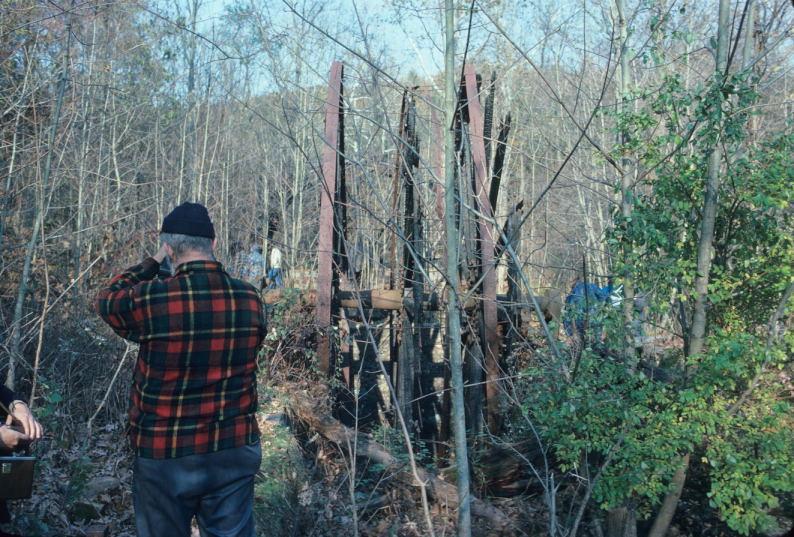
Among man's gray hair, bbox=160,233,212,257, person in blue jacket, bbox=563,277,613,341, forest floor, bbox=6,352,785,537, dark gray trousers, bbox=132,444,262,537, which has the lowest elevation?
forest floor, bbox=6,352,785,537

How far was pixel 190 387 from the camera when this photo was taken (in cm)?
270

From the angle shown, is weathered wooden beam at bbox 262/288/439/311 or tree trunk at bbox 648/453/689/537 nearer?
tree trunk at bbox 648/453/689/537

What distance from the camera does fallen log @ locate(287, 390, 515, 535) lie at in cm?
536

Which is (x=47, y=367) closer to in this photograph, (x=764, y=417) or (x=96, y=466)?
(x=96, y=466)

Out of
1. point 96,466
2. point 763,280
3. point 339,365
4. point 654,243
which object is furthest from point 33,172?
point 763,280

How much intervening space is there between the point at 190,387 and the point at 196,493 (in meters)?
0.42

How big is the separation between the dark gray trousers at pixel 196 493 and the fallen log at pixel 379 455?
1504mm

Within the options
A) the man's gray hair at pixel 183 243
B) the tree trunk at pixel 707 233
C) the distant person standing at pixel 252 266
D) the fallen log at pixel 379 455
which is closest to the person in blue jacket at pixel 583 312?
the tree trunk at pixel 707 233

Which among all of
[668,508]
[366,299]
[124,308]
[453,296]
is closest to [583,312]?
[453,296]

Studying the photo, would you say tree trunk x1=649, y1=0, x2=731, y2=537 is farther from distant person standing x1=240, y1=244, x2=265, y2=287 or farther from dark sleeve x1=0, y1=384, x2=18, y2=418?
distant person standing x1=240, y1=244, x2=265, y2=287

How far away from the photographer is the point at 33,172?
7695 mm

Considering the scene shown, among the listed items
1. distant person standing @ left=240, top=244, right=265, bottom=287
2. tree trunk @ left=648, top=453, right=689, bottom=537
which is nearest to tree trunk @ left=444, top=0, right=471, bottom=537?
tree trunk @ left=648, top=453, right=689, bottom=537

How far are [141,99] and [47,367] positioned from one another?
8.46 m

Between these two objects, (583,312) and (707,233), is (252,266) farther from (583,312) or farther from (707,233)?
(707,233)
